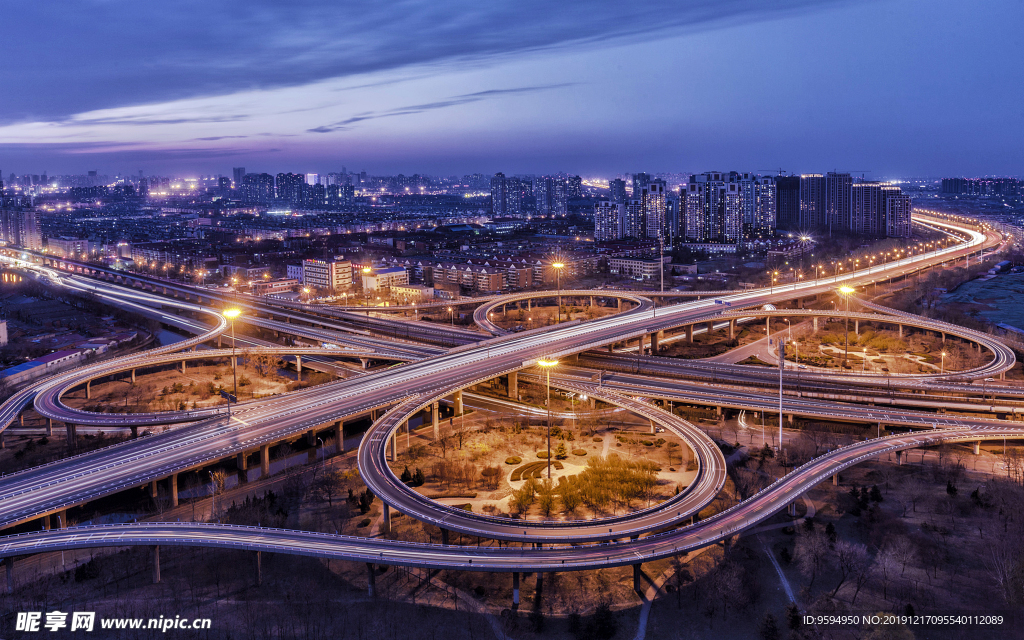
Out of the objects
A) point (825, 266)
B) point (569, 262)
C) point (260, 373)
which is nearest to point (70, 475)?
point (260, 373)

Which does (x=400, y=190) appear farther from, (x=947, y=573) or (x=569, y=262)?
(x=947, y=573)

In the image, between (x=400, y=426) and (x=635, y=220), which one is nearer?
(x=400, y=426)

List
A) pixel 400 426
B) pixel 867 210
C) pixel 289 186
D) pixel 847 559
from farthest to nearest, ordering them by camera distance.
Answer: pixel 289 186 → pixel 867 210 → pixel 400 426 → pixel 847 559

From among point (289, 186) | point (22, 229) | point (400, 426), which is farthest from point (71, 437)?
point (289, 186)

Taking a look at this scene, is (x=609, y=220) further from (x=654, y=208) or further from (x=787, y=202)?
(x=787, y=202)

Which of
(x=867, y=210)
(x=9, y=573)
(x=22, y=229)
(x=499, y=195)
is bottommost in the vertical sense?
(x=9, y=573)


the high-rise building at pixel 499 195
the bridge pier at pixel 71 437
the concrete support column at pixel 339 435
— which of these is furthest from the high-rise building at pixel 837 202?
the bridge pier at pixel 71 437

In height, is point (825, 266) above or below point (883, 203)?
below

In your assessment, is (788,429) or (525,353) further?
(525,353)
